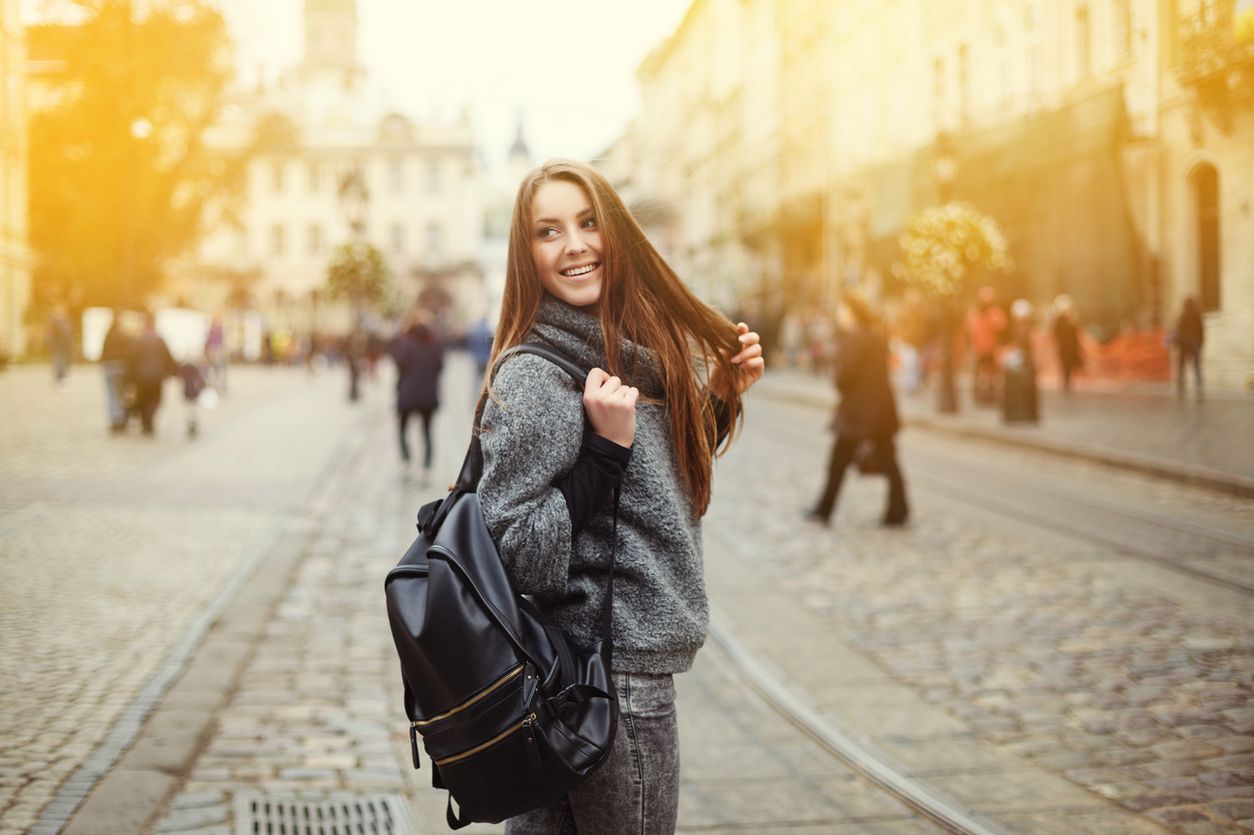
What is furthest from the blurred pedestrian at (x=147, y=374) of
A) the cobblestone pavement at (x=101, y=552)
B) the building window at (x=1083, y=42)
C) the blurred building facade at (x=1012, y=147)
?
the building window at (x=1083, y=42)

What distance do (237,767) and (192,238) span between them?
4240cm

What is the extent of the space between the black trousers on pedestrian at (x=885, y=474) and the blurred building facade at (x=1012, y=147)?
2.58m

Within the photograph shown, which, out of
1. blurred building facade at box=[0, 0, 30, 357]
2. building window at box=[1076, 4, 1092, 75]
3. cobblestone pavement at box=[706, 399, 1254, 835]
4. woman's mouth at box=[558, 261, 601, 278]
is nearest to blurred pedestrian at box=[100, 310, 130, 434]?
blurred building facade at box=[0, 0, 30, 357]

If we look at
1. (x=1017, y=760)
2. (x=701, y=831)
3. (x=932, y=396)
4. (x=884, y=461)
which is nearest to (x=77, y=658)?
(x=701, y=831)

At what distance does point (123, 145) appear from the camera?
33.4m

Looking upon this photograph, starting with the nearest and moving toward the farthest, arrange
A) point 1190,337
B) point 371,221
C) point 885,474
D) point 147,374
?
point 885,474 → point 1190,337 → point 147,374 → point 371,221

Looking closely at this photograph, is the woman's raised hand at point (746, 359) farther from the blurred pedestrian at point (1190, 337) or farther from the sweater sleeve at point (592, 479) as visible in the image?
the blurred pedestrian at point (1190, 337)

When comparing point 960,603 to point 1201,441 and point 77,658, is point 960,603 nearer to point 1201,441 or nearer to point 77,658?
point 77,658

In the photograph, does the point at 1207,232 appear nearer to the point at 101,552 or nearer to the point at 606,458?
the point at 101,552

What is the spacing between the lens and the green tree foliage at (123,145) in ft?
83.1

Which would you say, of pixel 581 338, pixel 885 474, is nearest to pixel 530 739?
pixel 581 338

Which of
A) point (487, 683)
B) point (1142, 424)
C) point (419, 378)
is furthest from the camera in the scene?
point (1142, 424)

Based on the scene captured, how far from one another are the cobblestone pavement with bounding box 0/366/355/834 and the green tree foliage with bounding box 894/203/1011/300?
9408 mm

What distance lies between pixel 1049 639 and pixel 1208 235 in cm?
572
